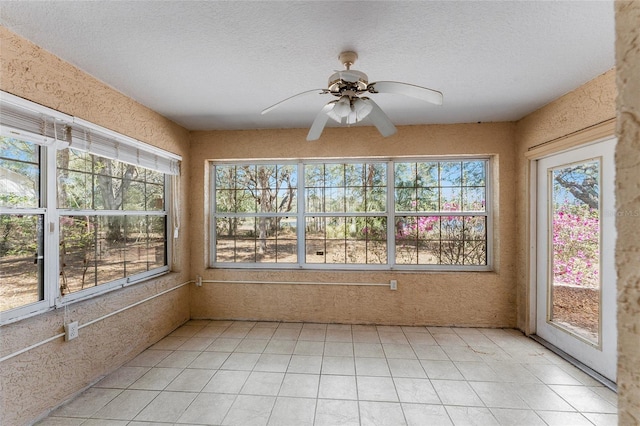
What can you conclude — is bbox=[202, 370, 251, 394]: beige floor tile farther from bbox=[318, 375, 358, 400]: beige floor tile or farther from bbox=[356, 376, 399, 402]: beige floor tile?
bbox=[356, 376, 399, 402]: beige floor tile

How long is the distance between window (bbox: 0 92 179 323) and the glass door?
13.1 ft

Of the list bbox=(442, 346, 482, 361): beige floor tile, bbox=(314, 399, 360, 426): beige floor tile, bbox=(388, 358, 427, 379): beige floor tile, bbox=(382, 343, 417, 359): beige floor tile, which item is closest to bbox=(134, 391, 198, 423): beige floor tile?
bbox=(314, 399, 360, 426): beige floor tile

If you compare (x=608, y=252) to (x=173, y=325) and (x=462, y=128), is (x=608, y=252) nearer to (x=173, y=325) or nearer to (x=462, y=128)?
(x=462, y=128)

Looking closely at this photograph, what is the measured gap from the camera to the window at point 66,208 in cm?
178

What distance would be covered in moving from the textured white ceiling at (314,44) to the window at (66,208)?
0.51 metres

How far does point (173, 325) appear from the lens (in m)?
3.24

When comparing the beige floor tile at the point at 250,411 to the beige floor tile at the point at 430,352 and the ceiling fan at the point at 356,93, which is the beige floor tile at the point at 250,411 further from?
the ceiling fan at the point at 356,93

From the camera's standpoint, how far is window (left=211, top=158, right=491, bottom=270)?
3.47 metres

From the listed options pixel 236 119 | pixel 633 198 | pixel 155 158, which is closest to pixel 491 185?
pixel 236 119

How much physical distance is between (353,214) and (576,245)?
214 centimetres

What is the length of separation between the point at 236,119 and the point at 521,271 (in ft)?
11.7

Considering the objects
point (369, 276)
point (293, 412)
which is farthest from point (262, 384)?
point (369, 276)

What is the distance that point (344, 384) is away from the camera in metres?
2.21

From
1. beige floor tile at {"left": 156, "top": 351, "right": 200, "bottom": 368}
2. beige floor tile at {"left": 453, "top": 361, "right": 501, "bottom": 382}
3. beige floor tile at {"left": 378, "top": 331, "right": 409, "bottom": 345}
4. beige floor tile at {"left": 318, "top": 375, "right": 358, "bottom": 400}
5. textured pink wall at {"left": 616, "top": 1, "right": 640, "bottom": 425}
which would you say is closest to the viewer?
textured pink wall at {"left": 616, "top": 1, "right": 640, "bottom": 425}
